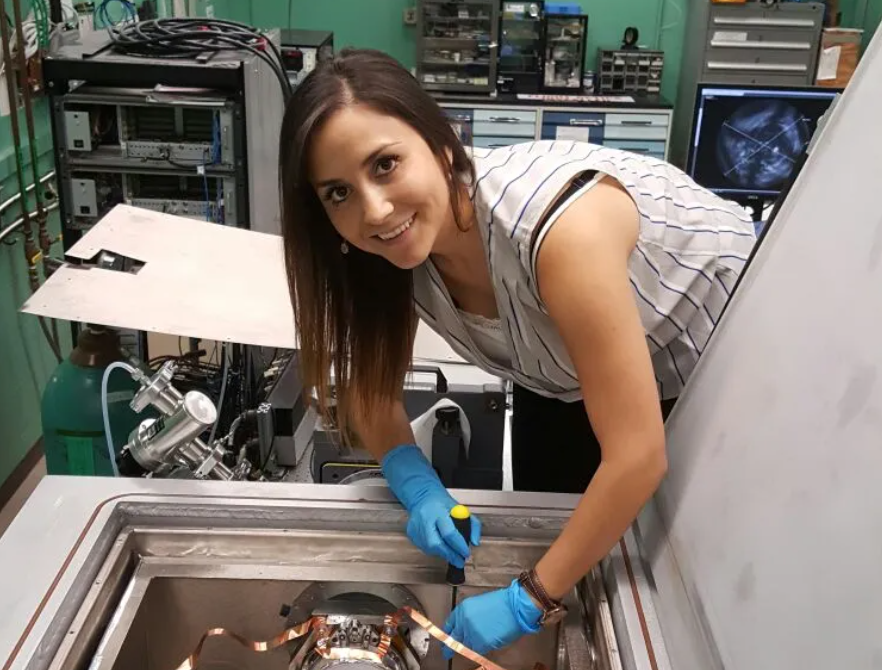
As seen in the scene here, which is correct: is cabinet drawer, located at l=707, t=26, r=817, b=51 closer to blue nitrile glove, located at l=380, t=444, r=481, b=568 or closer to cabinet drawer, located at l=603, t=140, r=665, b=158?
cabinet drawer, located at l=603, t=140, r=665, b=158

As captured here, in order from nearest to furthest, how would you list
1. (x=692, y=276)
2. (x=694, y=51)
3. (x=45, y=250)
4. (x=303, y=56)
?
(x=692, y=276) < (x=45, y=250) < (x=303, y=56) < (x=694, y=51)

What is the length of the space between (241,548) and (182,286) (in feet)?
2.47

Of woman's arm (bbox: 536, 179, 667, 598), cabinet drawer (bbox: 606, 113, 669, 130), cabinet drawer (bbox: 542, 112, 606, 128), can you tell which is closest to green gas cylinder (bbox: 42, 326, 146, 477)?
woman's arm (bbox: 536, 179, 667, 598)

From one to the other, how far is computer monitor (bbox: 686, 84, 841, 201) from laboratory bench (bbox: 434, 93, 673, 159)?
1.73 m

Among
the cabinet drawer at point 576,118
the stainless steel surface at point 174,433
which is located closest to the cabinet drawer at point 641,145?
the cabinet drawer at point 576,118

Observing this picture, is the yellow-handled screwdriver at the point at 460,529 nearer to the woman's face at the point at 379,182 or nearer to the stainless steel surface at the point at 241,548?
the stainless steel surface at the point at 241,548

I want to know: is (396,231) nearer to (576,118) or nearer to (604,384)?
(604,384)

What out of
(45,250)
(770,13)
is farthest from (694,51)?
(45,250)

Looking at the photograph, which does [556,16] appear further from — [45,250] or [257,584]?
[257,584]

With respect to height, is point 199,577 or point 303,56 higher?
point 303,56

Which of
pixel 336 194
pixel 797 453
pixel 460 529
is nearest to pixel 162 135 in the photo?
pixel 336 194

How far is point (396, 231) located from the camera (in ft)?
3.21

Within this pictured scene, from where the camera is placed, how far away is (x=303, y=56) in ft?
9.43

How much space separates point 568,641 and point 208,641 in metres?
0.41
